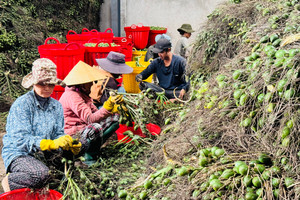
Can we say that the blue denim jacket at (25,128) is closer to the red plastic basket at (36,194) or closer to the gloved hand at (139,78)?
the red plastic basket at (36,194)

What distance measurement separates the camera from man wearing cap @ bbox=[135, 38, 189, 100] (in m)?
5.23

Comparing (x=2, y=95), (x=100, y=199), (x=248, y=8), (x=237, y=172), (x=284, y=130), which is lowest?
(x=2, y=95)

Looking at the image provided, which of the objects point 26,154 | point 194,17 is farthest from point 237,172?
point 194,17

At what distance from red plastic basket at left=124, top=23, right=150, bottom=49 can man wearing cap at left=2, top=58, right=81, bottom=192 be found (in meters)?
6.91

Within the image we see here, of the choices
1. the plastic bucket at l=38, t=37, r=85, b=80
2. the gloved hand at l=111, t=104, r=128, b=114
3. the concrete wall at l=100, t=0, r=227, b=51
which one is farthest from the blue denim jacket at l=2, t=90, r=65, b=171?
the concrete wall at l=100, t=0, r=227, b=51

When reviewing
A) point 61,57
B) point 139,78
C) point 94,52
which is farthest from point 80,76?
point 94,52

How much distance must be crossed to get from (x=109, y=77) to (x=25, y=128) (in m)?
1.91

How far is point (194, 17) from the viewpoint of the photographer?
32.8ft

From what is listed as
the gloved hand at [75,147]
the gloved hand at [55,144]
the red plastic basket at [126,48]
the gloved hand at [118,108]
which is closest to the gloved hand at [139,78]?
the gloved hand at [118,108]

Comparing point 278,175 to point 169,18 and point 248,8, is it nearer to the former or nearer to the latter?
point 248,8

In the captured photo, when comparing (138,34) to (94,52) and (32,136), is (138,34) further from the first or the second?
(32,136)

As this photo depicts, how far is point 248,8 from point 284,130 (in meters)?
1.89

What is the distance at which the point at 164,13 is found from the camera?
10578mm

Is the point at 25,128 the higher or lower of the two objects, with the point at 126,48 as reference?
higher
